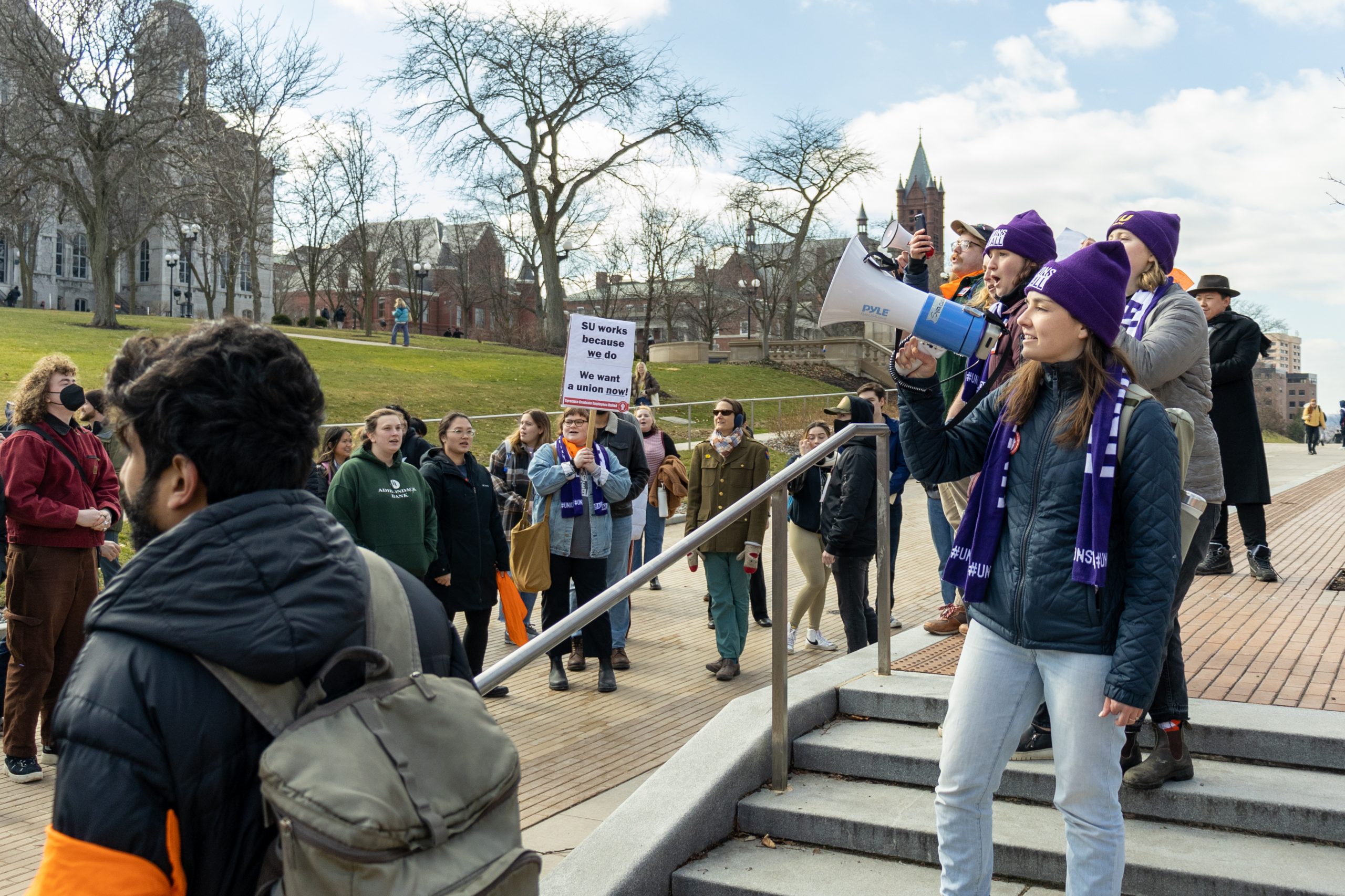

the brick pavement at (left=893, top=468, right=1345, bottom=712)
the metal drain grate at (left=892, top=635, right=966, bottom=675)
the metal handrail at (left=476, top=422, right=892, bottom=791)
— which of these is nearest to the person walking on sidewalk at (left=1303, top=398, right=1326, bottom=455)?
the brick pavement at (left=893, top=468, right=1345, bottom=712)

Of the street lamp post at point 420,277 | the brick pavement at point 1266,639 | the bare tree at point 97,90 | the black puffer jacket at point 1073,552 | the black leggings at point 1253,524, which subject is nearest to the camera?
the black puffer jacket at point 1073,552

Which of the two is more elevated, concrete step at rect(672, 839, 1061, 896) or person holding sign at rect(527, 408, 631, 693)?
person holding sign at rect(527, 408, 631, 693)

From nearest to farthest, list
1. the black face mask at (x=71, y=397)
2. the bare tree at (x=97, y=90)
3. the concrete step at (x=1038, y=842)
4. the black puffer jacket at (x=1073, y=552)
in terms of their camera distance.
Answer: the black puffer jacket at (x=1073, y=552)
the concrete step at (x=1038, y=842)
the black face mask at (x=71, y=397)
the bare tree at (x=97, y=90)

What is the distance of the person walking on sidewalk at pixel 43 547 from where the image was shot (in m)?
5.78

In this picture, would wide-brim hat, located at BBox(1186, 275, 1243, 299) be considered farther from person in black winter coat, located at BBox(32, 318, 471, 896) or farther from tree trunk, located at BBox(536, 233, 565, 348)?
tree trunk, located at BBox(536, 233, 565, 348)

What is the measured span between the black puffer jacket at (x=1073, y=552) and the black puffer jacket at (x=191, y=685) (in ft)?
6.50

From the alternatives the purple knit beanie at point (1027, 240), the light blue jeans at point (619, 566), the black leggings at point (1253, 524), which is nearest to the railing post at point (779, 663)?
the purple knit beanie at point (1027, 240)

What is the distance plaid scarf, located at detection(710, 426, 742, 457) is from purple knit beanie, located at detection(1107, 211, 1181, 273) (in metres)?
4.42

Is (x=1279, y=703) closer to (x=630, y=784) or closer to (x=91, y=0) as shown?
(x=630, y=784)

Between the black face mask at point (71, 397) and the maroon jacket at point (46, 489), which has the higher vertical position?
the black face mask at point (71, 397)

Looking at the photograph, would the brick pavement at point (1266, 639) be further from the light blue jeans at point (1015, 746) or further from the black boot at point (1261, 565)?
the light blue jeans at point (1015, 746)

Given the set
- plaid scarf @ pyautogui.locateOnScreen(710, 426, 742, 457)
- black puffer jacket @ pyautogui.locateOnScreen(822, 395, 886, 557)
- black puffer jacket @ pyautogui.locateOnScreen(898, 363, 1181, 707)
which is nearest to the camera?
black puffer jacket @ pyautogui.locateOnScreen(898, 363, 1181, 707)

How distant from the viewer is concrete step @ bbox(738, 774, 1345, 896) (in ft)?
11.7

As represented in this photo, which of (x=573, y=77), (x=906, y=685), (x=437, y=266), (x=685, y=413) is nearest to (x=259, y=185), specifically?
(x=573, y=77)
